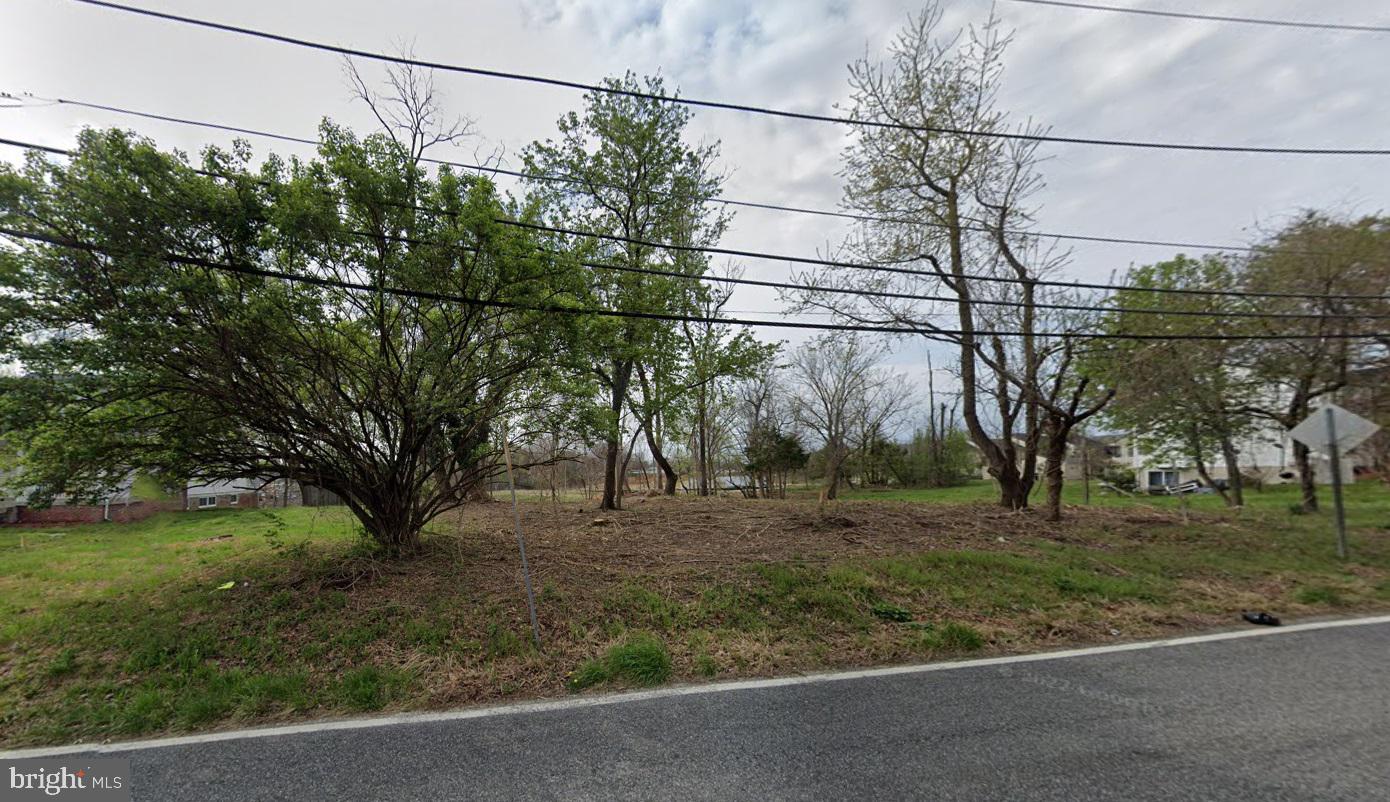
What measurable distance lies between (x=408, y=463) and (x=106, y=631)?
10.2ft

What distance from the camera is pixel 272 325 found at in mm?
5645

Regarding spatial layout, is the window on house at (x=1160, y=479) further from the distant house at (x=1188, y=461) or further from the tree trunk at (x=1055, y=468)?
the tree trunk at (x=1055, y=468)

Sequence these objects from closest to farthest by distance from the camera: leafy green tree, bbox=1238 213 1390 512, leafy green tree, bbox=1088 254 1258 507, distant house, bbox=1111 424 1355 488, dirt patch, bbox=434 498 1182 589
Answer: dirt patch, bbox=434 498 1182 589, leafy green tree, bbox=1238 213 1390 512, leafy green tree, bbox=1088 254 1258 507, distant house, bbox=1111 424 1355 488

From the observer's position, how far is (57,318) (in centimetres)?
514

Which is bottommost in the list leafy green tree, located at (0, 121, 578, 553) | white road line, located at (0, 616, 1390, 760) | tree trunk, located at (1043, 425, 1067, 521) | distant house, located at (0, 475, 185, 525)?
white road line, located at (0, 616, 1390, 760)

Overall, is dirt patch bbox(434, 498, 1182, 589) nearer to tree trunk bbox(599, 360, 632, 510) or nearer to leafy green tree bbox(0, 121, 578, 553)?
tree trunk bbox(599, 360, 632, 510)

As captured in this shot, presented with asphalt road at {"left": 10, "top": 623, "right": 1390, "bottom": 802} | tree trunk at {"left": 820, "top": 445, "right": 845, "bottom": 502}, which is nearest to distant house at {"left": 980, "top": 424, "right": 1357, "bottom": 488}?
tree trunk at {"left": 820, "top": 445, "right": 845, "bottom": 502}

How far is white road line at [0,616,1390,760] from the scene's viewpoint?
11.5 feet

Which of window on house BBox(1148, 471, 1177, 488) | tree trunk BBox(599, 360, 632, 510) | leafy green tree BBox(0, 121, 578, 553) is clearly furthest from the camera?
window on house BBox(1148, 471, 1177, 488)

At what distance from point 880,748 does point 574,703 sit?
219 centimetres

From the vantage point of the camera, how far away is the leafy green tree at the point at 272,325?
197 inches

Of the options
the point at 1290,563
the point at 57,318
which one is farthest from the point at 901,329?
the point at 57,318

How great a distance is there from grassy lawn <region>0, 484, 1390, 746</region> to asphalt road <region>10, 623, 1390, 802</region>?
62 cm

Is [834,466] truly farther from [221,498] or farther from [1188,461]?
[221,498]
